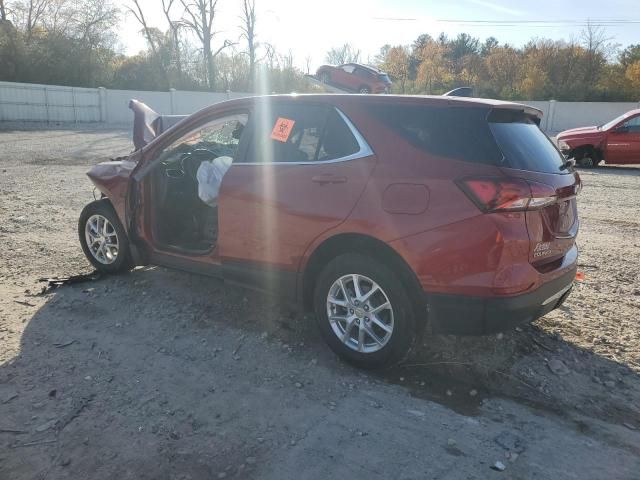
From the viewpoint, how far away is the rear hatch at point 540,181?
2939 millimetres

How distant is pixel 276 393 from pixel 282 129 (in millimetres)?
1891

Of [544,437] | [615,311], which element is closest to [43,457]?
[544,437]

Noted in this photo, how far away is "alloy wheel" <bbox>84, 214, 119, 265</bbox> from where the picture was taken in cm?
497

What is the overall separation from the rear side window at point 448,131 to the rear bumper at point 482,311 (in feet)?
2.64

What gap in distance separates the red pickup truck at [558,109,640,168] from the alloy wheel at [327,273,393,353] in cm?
1219

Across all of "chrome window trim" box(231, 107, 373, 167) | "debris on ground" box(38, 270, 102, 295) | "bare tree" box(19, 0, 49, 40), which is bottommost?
"debris on ground" box(38, 270, 102, 295)

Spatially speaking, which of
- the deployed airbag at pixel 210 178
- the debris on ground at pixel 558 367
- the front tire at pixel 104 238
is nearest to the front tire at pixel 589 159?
the debris on ground at pixel 558 367

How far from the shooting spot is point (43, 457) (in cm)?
254

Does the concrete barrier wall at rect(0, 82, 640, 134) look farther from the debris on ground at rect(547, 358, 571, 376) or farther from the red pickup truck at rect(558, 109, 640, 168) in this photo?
the debris on ground at rect(547, 358, 571, 376)

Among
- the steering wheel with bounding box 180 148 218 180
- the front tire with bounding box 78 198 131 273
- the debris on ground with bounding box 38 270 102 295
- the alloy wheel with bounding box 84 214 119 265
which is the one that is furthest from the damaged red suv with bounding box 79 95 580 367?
the debris on ground with bounding box 38 270 102 295

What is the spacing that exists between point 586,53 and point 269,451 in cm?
4308

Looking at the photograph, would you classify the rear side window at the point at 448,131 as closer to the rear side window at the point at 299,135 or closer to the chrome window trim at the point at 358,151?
the chrome window trim at the point at 358,151

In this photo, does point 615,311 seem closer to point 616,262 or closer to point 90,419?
point 616,262

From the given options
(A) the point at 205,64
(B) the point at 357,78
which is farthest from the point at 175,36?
(B) the point at 357,78
